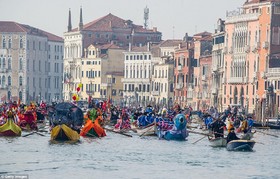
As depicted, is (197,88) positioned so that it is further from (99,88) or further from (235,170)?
(235,170)

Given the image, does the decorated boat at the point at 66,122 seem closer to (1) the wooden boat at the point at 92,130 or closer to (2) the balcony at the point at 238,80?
(1) the wooden boat at the point at 92,130

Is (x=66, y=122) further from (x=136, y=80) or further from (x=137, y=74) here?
(x=137, y=74)

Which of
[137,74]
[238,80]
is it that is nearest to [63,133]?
[238,80]

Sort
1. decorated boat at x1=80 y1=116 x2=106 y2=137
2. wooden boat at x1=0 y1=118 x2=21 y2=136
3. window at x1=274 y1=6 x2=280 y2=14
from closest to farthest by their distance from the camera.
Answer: wooden boat at x1=0 y1=118 x2=21 y2=136 → decorated boat at x1=80 y1=116 x2=106 y2=137 → window at x1=274 y1=6 x2=280 y2=14

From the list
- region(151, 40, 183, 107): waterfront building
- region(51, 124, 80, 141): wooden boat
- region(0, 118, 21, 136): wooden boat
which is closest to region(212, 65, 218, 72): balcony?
region(151, 40, 183, 107): waterfront building

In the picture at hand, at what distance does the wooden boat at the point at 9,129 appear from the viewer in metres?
75.5

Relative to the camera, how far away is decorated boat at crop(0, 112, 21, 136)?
248 ft

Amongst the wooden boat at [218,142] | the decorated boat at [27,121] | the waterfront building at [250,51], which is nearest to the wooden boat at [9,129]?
the decorated boat at [27,121]

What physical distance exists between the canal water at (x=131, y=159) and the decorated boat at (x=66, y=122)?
0.50 meters

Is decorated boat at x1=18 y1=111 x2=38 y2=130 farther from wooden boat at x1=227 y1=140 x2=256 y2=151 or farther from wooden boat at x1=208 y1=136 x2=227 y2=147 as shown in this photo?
wooden boat at x1=227 y1=140 x2=256 y2=151

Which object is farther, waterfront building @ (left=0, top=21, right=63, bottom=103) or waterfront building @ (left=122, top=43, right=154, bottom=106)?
waterfront building @ (left=0, top=21, right=63, bottom=103)

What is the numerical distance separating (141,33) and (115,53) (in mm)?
4941

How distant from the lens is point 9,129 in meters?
75.6

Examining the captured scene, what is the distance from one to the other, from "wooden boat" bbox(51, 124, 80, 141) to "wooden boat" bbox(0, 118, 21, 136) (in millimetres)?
3512
